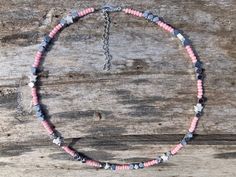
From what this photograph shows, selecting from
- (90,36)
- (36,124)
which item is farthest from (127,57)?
(36,124)

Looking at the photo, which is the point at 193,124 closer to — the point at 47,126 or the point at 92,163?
the point at 92,163

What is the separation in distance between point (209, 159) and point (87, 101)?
514 mm

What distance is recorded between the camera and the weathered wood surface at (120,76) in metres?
1.88

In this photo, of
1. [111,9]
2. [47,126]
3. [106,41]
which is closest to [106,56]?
[106,41]

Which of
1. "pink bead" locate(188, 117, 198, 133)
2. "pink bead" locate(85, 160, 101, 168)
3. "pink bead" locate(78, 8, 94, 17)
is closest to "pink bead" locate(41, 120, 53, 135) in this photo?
"pink bead" locate(85, 160, 101, 168)

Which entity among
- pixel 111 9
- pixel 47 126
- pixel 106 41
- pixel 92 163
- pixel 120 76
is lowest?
pixel 92 163

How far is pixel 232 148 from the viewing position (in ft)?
6.38

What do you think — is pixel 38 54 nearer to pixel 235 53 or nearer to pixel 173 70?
pixel 173 70

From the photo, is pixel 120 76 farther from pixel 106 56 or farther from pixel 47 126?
pixel 47 126

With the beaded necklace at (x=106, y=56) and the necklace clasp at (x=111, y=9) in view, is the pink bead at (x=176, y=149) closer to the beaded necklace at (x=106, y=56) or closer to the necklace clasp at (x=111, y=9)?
the beaded necklace at (x=106, y=56)

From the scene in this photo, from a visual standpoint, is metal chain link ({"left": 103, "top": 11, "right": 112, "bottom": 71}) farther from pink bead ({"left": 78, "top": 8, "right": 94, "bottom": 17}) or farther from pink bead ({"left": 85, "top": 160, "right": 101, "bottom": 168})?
pink bead ({"left": 85, "top": 160, "right": 101, "bottom": 168})

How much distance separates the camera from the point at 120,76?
1892mm

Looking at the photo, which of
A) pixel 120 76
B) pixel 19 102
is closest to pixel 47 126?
pixel 19 102

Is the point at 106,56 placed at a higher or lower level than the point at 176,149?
higher
